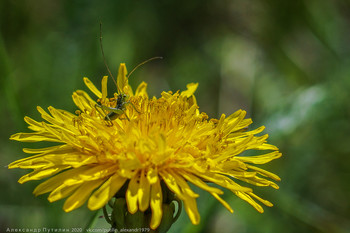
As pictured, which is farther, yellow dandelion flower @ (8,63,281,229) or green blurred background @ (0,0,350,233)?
green blurred background @ (0,0,350,233)

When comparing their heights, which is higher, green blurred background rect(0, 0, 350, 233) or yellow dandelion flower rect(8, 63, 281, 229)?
green blurred background rect(0, 0, 350, 233)

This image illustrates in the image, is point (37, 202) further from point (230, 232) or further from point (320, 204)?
point (320, 204)

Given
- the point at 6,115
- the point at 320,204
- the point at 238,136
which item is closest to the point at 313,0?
the point at 320,204

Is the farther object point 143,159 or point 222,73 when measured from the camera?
point 222,73

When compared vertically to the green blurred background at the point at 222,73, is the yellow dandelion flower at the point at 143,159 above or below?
below
